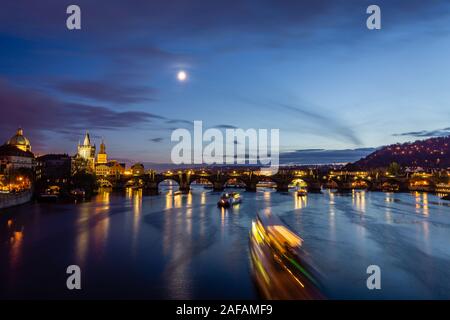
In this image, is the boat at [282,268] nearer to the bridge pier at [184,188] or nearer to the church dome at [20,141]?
the bridge pier at [184,188]

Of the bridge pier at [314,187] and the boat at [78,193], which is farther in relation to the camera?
the bridge pier at [314,187]

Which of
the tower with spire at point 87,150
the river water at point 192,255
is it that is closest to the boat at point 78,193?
the river water at point 192,255

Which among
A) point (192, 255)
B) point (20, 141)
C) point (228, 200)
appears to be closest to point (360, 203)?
point (228, 200)

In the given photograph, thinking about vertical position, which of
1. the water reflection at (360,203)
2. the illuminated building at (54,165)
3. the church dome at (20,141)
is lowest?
the water reflection at (360,203)

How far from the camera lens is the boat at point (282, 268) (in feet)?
25.0

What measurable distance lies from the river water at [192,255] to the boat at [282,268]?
1142 mm

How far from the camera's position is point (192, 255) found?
15.6 m

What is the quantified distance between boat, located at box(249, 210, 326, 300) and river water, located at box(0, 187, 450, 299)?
→ 114 cm

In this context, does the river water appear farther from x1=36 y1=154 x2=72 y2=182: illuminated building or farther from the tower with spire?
the tower with spire

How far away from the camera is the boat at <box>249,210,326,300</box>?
25.0ft

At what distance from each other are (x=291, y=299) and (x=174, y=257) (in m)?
8.71

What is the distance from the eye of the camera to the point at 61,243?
18.2 m
